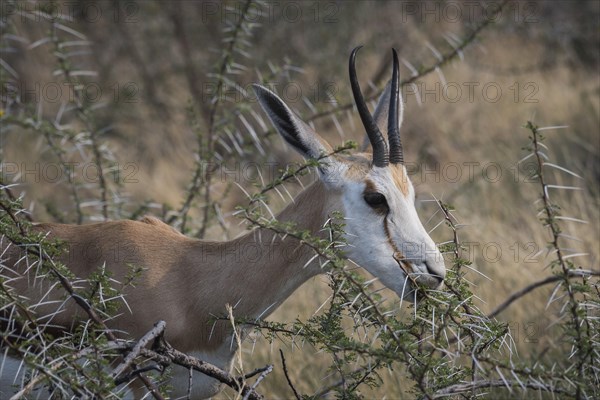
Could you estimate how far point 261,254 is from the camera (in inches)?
174

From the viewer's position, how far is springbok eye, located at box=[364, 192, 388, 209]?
166 inches

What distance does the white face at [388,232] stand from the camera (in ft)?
13.3

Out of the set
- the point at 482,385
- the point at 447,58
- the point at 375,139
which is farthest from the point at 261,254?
the point at 447,58

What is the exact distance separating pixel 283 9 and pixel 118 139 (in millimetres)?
2716

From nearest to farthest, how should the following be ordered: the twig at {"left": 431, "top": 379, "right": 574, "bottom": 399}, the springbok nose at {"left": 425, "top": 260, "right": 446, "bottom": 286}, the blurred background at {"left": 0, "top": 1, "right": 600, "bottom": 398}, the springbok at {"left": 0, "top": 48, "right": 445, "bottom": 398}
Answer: the twig at {"left": 431, "top": 379, "right": 574, "bottom": 399} → the springbok nose at {"left": 425, "top": 260, "right": 446, "bottom": 286} → the springbok at {"left": 0, "top": 48, "right": 445, "bottom": 398} → the blurred background at {"left": 0, "top": 1, "right": 600, "bottom": 398}

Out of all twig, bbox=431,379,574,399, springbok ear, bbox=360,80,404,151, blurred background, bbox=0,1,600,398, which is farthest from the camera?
blurred background, bbox=0,1,600,398

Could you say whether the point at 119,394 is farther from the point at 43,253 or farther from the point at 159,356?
the point at 43,253

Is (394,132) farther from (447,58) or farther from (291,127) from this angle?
(447,58)

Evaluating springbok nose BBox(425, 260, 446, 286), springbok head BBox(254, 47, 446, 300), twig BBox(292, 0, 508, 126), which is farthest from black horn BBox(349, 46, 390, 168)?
twig BBox(292, 0, 508, 126)

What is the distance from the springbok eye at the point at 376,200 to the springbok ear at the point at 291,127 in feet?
1.07

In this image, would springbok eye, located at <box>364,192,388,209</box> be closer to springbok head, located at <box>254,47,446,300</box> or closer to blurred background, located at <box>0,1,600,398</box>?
springbok head, located at <box>254,47,446,300</box>

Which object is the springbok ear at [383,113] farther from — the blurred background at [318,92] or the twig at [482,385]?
the blurred background at [318,92]

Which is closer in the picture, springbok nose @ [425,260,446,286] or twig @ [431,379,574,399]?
twig @ [431,379,574,399]

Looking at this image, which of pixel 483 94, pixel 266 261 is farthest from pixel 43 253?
pixel 483 94
